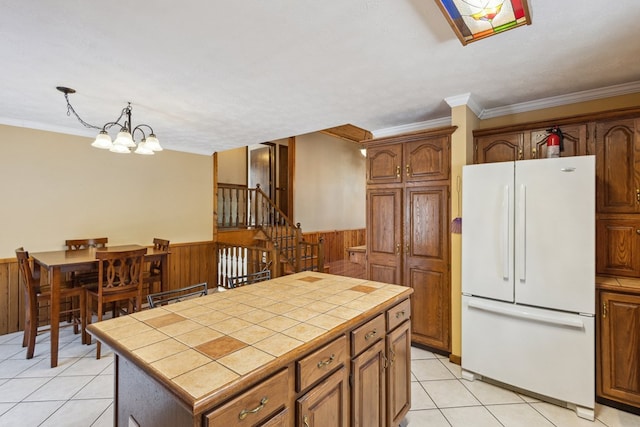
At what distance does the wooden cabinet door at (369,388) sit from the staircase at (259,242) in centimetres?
308

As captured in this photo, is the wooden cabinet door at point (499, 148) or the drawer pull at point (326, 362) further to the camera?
the wooden cabinet door at point (499, 148)

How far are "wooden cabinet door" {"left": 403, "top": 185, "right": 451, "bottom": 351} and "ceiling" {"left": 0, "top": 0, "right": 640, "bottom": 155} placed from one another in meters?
0.96

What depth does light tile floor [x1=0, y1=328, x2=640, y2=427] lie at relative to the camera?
2.06 m

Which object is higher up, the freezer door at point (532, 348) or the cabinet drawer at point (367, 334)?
the cabinet drawer at point (367, 334)

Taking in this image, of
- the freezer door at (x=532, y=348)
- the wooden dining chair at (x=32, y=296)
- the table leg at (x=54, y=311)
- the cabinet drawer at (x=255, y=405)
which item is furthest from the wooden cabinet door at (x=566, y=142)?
the wooden dining chair at (x=32, y=296)

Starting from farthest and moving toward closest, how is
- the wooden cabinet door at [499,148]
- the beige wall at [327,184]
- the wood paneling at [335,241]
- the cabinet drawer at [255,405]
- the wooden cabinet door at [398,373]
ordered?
the wood paneling at [335,241], the beige wall at [327,184], the wooden cabinet door at [499,148], the wooden cabinet door at [398,373], the cabinet drawer at [255,405]

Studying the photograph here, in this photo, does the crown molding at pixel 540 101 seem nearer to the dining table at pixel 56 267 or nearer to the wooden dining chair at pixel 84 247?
the dining table at pixel 56 267

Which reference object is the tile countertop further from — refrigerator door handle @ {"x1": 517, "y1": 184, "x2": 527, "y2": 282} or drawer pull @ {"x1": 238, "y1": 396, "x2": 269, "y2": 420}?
refrigerator door handle @ {"x1": 517, "y1": 184, "x2": 527, "y2": 282}

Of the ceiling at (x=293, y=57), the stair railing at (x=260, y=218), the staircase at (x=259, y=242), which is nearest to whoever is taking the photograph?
the ceiling at (x=293, y=57)

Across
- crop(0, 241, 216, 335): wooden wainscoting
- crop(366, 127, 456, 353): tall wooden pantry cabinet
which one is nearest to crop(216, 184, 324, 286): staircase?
crop(0, 241, 216, 335): wooden wainscoting

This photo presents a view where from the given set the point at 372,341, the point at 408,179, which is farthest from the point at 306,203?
the point at 372,341

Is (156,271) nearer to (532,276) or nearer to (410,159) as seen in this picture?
(410,159)

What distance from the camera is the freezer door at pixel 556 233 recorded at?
2098 millimetres

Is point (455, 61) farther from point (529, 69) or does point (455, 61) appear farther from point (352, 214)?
point (352, 214)
